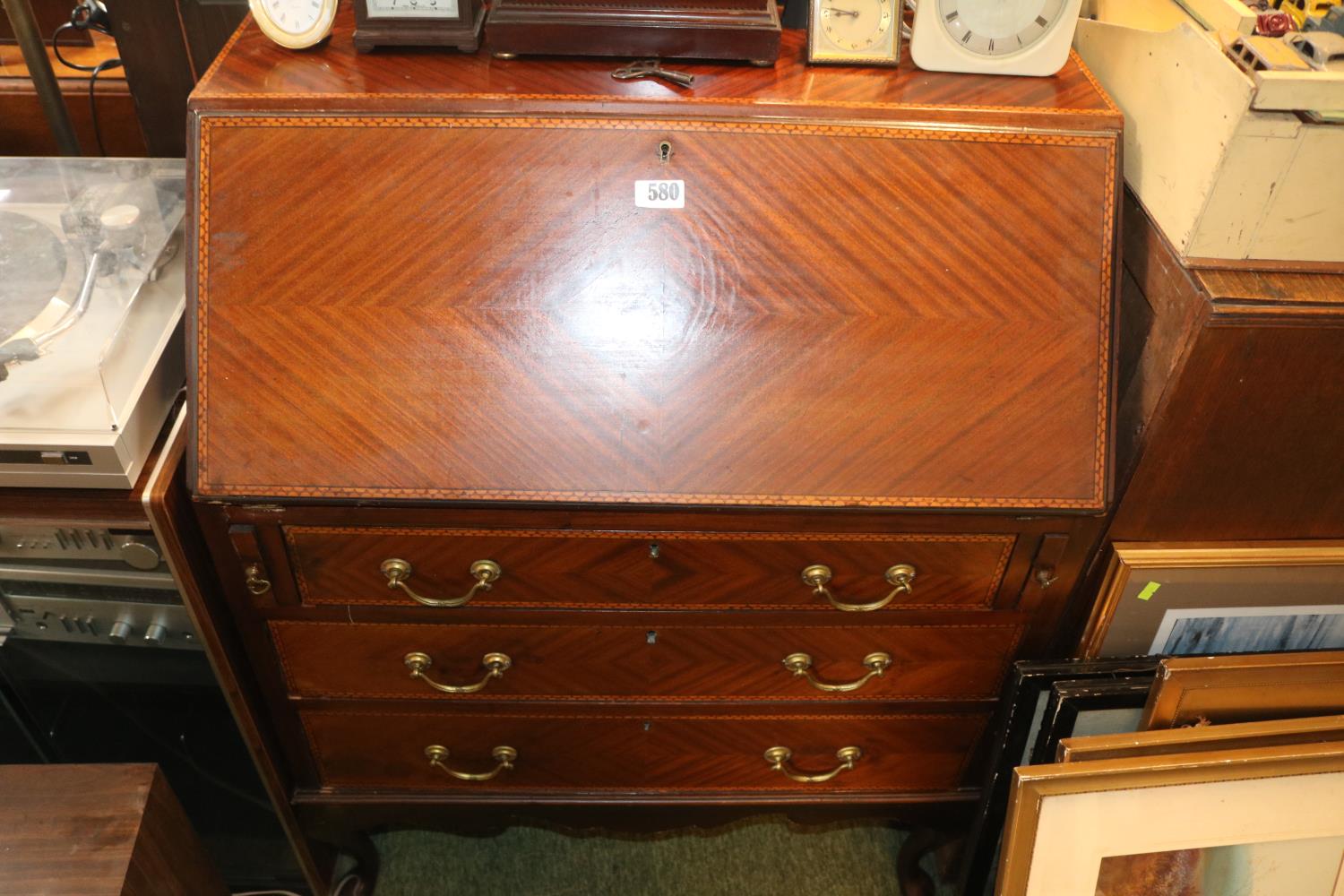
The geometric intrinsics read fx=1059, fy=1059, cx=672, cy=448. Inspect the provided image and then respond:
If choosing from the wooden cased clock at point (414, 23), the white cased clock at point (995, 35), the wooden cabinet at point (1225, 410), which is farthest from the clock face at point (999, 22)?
the wooden cased clock at point (414, 23)

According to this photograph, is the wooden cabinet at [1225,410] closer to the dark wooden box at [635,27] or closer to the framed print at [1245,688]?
the framed print at [1245,688]

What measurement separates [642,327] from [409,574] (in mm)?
463

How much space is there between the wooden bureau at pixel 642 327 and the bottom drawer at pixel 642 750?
30 centimetres

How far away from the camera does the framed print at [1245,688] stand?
149 centimetres

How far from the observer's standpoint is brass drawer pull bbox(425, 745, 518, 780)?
169 centimetres

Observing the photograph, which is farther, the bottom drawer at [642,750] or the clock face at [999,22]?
the bottom drawer at [642,750]

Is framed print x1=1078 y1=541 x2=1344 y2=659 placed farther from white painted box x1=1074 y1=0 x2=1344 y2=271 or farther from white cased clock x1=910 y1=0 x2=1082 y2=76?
white cased clock x1=910 y1=0 x2=1082 y2=76

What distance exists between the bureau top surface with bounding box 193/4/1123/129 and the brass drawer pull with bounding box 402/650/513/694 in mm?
763

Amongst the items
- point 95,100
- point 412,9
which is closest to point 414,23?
point 412,9

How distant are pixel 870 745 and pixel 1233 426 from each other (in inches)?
29.0

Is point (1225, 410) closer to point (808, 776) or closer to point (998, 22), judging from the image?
point (998, 22)

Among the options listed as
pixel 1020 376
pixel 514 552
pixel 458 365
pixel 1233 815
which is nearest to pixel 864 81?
pixel 1020 376

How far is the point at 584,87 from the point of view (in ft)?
4.64

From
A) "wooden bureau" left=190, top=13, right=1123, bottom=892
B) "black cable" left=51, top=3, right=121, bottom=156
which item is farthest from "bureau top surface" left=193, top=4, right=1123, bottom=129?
"black cable" left=51, top=3, right=121, bottom=156
